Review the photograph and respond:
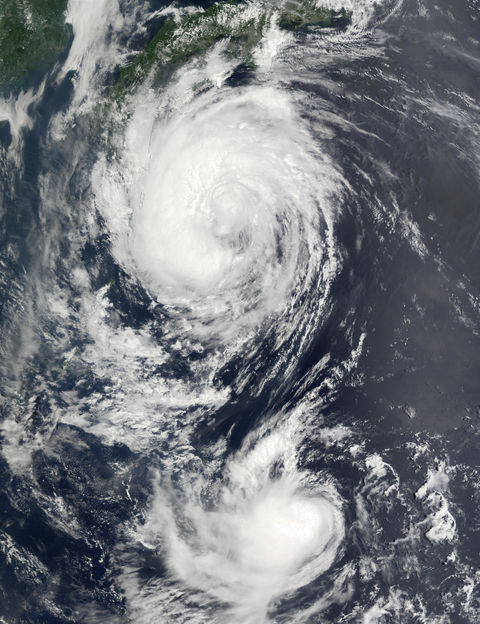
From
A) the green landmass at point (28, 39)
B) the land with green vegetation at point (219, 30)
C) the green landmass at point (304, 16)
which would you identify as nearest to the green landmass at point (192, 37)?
the land with green vegetation at point (219, 30)

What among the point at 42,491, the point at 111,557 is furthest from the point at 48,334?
the point at 111,557

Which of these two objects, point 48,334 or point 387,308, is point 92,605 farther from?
point 387,308

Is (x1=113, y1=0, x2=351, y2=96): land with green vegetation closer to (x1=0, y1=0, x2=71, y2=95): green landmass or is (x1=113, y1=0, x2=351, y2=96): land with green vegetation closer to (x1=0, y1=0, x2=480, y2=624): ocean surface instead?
(x1=0, y1=0, x2=480, y2=624): ocean surface

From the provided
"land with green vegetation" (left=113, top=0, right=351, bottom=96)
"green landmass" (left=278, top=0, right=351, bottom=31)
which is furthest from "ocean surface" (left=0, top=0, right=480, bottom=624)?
"green landmass" (left=278, top=0, right=351, bottom=31)

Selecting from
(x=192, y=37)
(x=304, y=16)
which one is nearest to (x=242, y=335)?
(x=192, y=37)

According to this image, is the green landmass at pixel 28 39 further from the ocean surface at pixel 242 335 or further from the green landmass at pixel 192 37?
the green landmass at pixel 192 37

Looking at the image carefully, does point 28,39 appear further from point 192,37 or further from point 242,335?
point 242,335

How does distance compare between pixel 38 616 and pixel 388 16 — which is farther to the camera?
pixel 388 16
